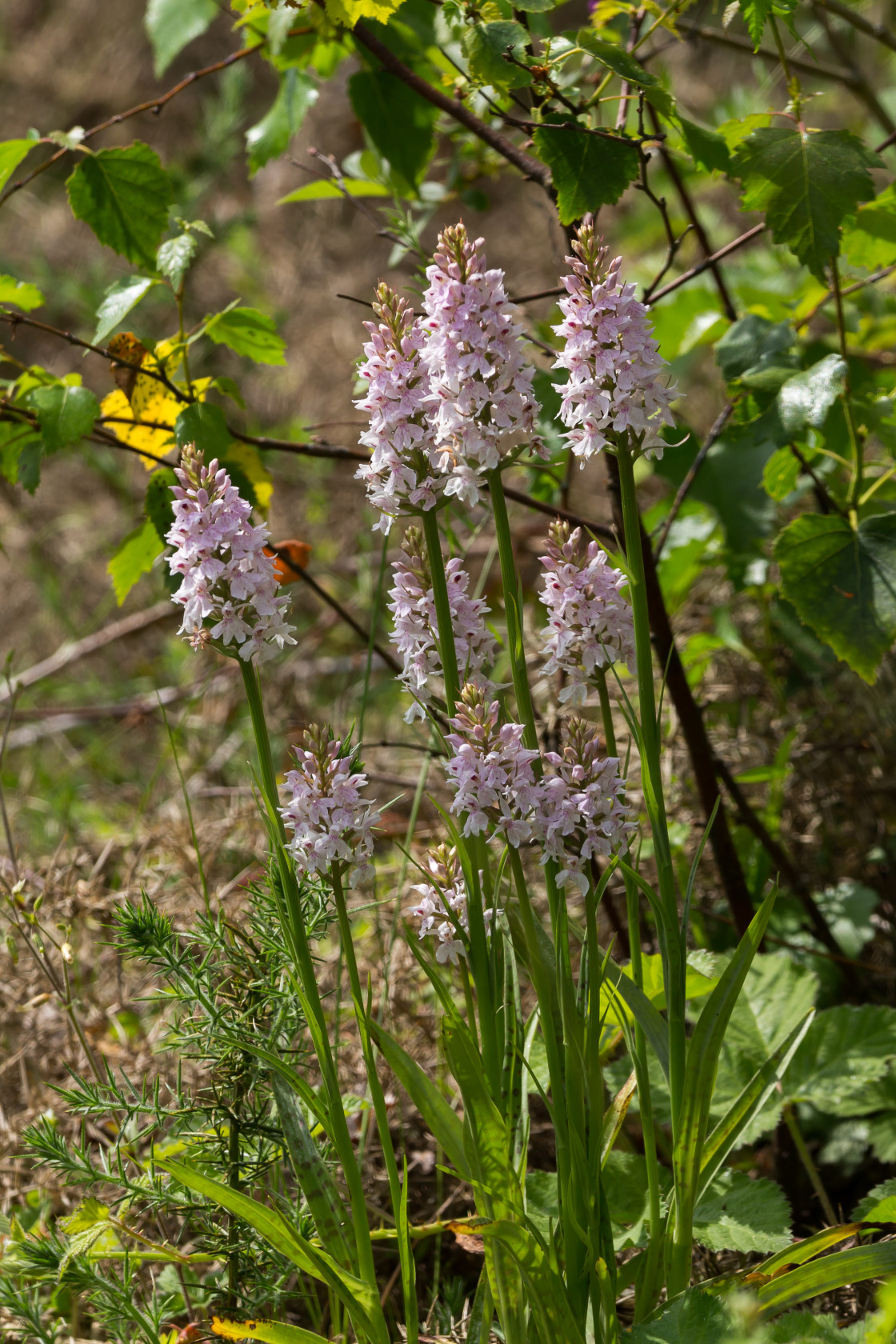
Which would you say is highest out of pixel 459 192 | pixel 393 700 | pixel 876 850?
pixel 459 192

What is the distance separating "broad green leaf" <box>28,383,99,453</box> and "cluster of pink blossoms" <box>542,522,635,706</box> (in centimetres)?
80

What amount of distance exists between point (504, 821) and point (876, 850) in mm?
1393

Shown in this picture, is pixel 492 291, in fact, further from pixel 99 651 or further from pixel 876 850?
pixel 99 651

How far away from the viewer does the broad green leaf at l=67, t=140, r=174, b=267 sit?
1768 millimetres

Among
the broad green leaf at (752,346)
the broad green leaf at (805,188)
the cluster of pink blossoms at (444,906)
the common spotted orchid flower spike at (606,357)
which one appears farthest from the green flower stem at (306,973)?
the broad green leaf at (752,346)

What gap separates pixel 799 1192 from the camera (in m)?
1.88

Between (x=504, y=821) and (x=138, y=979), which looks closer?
(x=504, y=821)

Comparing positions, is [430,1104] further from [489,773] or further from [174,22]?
[174,22]

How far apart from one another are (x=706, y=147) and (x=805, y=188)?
0.16 m

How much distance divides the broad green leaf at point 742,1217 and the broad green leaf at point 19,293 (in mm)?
1564

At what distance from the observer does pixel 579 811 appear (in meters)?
1.11

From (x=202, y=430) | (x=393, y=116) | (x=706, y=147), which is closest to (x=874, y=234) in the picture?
(x=706, y=147)

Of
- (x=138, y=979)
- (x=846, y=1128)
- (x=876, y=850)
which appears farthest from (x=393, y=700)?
(x=846, y=1128)

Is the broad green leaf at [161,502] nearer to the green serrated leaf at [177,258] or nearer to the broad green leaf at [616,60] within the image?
the green serrated leaf at [177,258]
